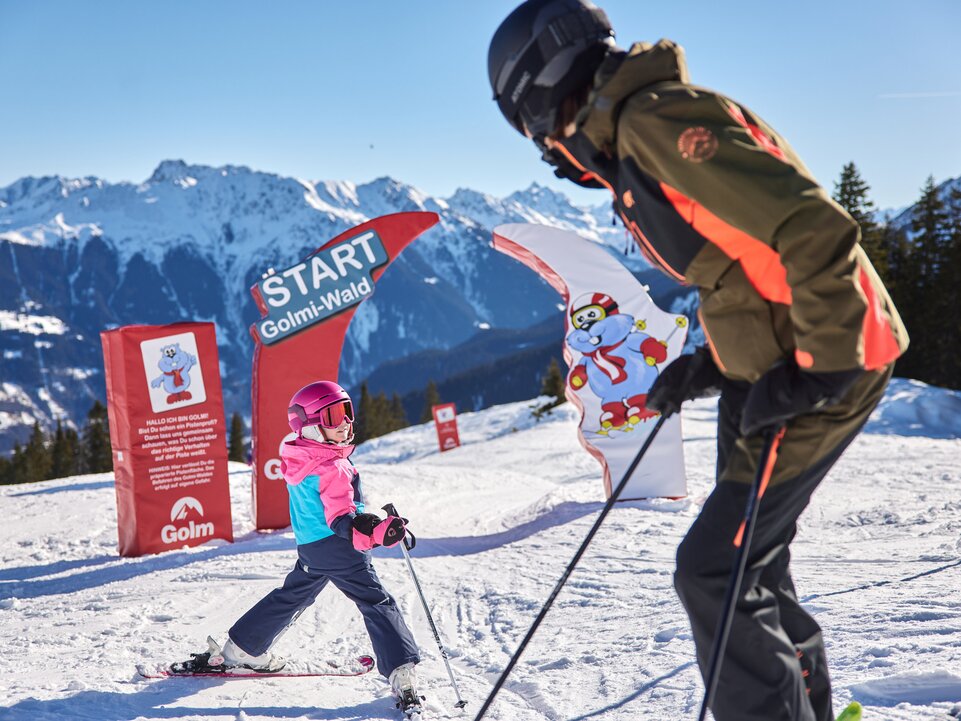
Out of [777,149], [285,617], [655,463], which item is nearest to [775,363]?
[777,149]

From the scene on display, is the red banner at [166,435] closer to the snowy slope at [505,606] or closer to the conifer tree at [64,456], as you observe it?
the snowy slope at [505,606]

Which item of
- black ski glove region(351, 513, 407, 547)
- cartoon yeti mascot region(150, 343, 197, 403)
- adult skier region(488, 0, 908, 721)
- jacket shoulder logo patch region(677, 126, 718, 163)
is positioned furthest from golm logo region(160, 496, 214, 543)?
jacket shoulder logo patch region(677, 126, 718, 163)

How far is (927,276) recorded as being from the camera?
32562 mm

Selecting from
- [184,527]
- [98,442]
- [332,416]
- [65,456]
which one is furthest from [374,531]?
[65,456]

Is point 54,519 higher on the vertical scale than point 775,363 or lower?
lower

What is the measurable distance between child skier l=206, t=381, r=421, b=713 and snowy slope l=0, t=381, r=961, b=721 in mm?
206

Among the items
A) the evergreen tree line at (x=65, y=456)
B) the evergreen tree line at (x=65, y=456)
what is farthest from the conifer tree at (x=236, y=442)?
the evergreen tree line at (x=65, y=456)

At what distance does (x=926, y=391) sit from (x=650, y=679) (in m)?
19.8

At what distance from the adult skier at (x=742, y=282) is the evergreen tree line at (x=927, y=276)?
103ft

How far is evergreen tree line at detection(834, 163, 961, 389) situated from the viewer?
30.1 meters

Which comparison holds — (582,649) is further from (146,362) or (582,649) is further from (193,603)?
(146,362)

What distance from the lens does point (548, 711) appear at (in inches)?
131

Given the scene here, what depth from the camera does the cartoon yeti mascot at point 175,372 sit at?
23.8 feet

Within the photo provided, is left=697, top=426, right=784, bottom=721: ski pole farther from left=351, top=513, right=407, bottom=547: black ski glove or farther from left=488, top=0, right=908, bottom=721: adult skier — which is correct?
left=351, top=513, right=407, bottom=547: black ski glove
